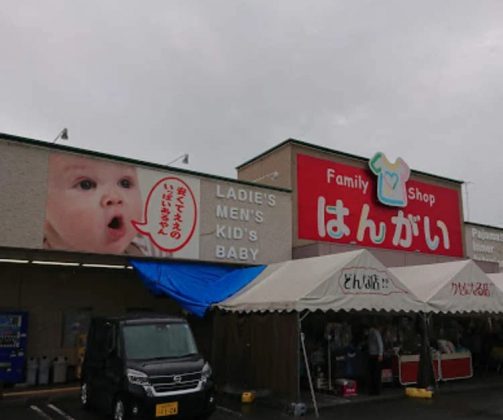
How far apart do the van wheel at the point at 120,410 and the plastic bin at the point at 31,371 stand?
5.83 m

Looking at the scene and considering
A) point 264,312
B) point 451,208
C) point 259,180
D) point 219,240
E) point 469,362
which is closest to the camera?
point 264,312

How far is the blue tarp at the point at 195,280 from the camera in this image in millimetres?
12195

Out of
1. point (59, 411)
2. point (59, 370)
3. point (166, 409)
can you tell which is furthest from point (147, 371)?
point (59, 370)

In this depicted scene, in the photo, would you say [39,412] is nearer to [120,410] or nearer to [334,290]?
[120,410]

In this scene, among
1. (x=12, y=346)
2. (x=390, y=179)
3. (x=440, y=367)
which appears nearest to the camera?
(x=12, y=346)

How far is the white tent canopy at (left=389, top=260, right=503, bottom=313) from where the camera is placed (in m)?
12.4

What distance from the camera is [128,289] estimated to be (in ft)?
50.9

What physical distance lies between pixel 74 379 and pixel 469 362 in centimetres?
1120

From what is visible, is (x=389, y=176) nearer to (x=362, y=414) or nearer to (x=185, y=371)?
(x=362, y=414)

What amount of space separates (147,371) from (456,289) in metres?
8.07

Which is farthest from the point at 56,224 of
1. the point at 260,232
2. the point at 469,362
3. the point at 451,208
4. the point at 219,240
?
the point at 451,208

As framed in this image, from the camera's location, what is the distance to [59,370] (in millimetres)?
13711

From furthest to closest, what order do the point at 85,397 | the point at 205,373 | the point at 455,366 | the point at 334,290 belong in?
the point at 455,366 → the point at 334,290 → the point at 85,397 → the point at 205,373

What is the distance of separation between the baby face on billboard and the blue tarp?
944mm
